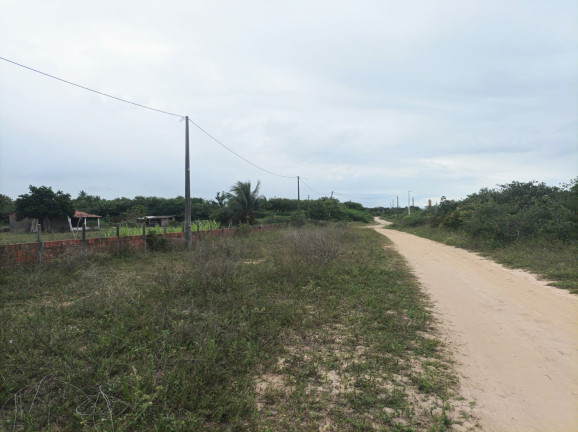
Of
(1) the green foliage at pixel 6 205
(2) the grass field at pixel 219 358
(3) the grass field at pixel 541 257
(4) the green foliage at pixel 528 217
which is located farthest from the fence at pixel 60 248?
(1) the green foliage at pixel 6 205

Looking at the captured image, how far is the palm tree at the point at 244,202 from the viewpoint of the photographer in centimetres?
2489

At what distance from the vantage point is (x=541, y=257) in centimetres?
969

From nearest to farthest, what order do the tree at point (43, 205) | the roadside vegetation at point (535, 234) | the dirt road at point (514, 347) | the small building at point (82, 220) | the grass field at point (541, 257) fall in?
the dirt road at point (514, 347) → the grass field at point (541, 257) → the roadside vegetation at point (535, 234) → the tree at point (43, 205) → the small building at point (82, 220)

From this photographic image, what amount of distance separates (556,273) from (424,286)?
11.1 feet

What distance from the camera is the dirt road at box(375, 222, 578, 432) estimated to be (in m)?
2.68

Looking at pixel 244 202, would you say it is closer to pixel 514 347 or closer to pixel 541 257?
pixel 541 257

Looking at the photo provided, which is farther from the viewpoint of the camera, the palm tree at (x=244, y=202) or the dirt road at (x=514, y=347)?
the palm tree at (x=244, y=202)

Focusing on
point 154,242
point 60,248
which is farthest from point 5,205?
point 60,248

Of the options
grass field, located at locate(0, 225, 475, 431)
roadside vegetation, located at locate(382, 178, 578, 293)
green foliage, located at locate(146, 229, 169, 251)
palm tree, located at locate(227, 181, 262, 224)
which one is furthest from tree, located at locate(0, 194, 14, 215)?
roadside vegetation, located at locate(382, 178, 578, 293)

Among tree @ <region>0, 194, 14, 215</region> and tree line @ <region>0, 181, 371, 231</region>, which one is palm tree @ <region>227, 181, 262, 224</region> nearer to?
tree line @ <region>0, 181, 371, 231</region>

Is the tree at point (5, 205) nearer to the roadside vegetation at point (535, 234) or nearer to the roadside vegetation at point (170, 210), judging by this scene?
the roadside vegetation at point (170, 210)

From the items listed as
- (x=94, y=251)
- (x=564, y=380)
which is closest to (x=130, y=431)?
(x=564, y=380)

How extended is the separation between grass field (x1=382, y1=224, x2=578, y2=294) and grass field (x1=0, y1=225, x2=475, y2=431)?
402cm

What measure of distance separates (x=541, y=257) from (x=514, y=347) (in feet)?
24.7
